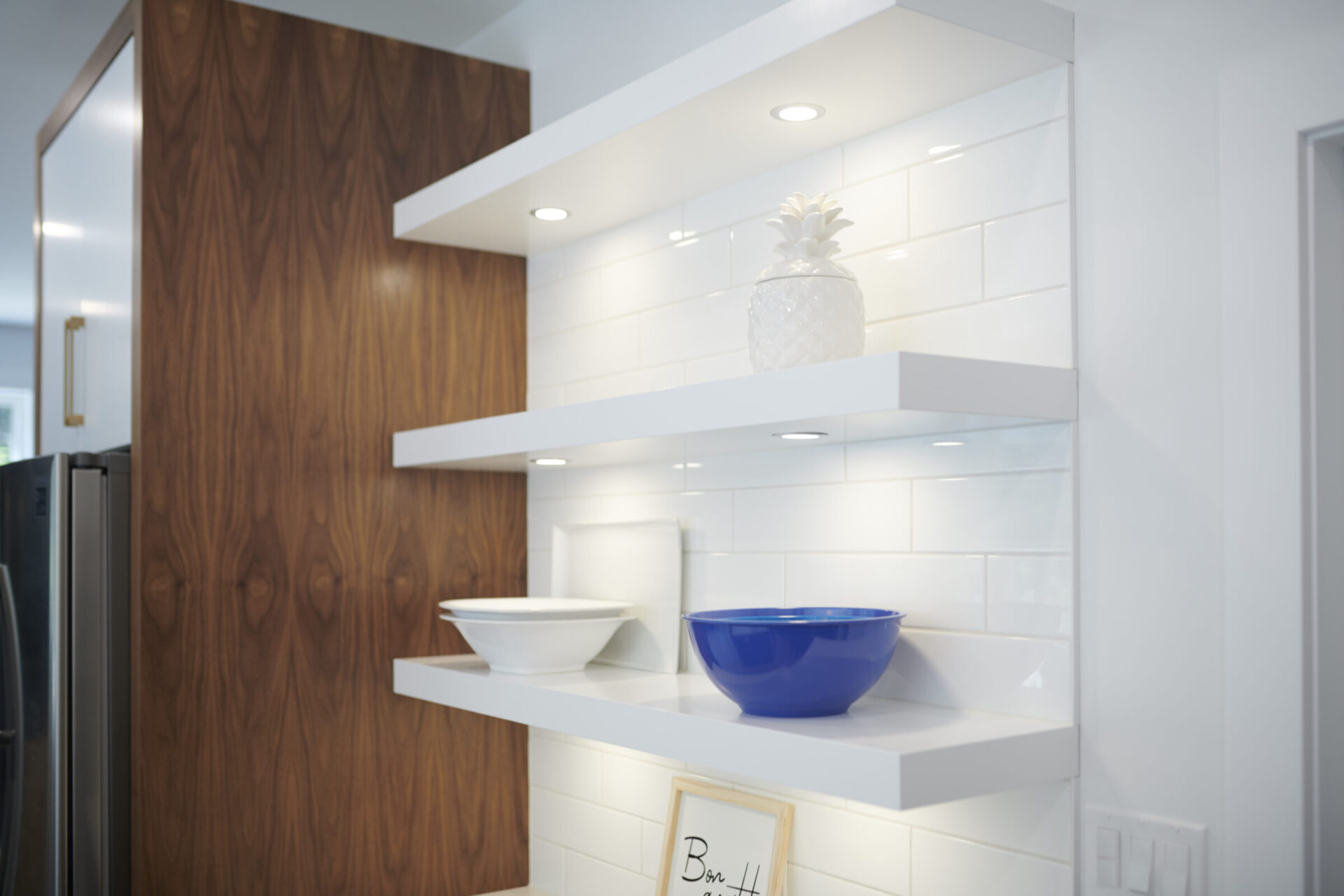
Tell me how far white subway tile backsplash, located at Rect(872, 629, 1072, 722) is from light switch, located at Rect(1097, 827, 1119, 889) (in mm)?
127

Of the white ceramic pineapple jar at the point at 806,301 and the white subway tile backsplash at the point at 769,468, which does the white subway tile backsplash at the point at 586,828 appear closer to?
the white subway tile backsplash at the point at 769,468

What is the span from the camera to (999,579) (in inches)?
53.9

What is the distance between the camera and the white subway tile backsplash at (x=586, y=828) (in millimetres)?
1999

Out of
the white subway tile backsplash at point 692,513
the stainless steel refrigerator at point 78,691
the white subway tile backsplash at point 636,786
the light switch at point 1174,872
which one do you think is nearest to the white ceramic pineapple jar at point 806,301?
the white subway tile backsplash at point 692,513

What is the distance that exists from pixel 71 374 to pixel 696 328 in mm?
1479

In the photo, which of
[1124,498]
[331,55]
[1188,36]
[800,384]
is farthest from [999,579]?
[331,55]

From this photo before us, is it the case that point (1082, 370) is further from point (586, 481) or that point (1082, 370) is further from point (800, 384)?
point (586, 481)

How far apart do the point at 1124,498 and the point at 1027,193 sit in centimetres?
38

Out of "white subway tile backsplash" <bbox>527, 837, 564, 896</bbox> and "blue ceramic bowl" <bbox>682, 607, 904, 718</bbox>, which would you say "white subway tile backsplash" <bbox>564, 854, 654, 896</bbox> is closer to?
"white subway tile backsplash" <bbox>527, 837, 564, 896</bbox>

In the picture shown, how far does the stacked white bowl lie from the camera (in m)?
1.79

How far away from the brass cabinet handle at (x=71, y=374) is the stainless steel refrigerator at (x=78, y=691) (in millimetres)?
573

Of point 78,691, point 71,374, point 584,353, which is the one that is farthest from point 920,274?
point 71,374

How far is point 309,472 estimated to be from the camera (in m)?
2.07

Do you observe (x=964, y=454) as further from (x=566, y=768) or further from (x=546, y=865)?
(x=546, y=865)
